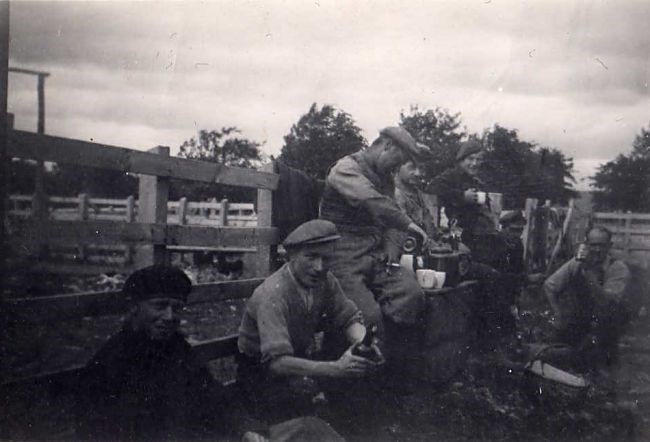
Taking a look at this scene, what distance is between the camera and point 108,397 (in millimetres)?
2031

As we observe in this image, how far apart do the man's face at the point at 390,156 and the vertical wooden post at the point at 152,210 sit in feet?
4.71

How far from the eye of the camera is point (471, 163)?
188 inches

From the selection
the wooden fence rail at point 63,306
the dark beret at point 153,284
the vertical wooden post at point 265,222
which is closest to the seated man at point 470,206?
the vertical wooden post at point 265,222

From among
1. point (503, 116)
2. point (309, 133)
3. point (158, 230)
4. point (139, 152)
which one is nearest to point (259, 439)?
point (158, 230)

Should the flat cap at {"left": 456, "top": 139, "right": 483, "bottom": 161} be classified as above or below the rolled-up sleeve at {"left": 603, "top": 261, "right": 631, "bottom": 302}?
above

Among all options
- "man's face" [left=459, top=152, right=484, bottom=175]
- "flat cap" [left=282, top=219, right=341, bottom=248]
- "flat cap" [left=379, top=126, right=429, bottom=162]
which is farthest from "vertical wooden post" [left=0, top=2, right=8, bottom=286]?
"man's face" [left=459, top=152, right=484, bottom=175]

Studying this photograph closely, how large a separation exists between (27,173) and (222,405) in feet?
4.31

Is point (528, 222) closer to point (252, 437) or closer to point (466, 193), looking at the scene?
point (466, 193)

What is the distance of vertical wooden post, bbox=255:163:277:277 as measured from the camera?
11.9 ft

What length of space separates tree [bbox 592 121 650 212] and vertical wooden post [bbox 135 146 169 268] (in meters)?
3.36

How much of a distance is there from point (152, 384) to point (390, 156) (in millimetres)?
2088

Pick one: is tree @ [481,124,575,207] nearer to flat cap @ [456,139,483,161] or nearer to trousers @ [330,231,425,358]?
flat cap @ [456,139,483,161]

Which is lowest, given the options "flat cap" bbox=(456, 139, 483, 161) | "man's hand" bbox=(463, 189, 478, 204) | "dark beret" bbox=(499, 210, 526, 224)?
"dark beret" bbox=(499, 210, 526, 224)

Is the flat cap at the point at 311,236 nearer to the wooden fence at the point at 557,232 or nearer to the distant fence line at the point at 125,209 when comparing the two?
the distant fence line at the point at 125,209
